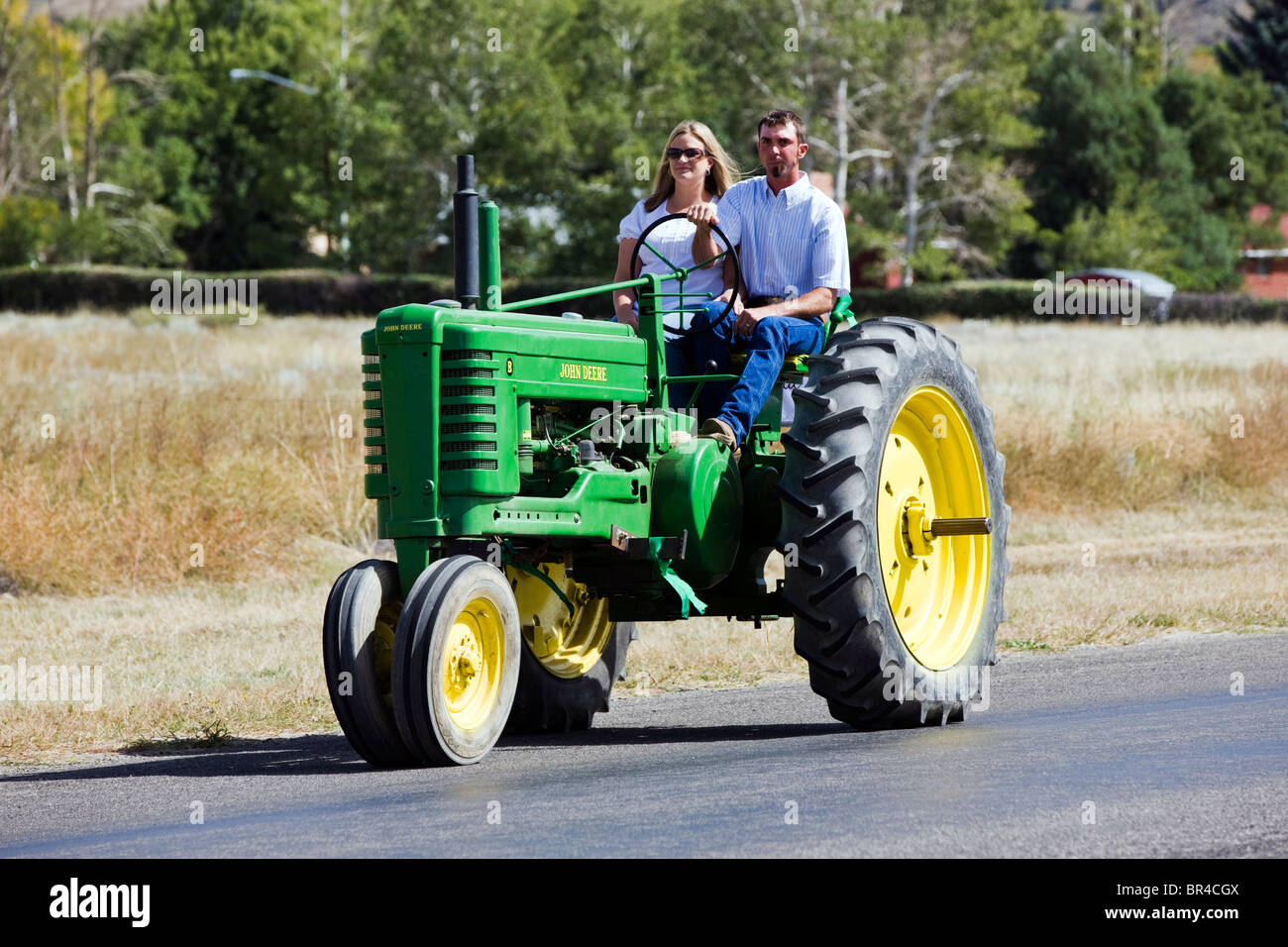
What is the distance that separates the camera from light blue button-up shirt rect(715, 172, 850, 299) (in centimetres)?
850

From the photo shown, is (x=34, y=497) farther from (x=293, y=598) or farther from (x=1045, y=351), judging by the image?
(x=1045, y=351)

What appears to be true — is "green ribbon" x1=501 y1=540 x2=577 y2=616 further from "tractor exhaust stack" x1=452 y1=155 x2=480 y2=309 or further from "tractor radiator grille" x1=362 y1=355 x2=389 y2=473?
"tractor exhaust stack" x1=452 y1=155 x2=480 y2=309

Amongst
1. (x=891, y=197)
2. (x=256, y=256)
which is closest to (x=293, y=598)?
(x=891, y=197)

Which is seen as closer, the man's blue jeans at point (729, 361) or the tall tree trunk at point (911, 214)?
the man's blue jeans at point (729, 361)

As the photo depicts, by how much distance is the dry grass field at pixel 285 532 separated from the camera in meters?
10.3

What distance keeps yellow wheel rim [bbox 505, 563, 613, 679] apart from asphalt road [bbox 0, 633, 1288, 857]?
352mm

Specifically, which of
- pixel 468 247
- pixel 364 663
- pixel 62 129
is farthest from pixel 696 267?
pixel 62 129

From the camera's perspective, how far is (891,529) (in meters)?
8.44
